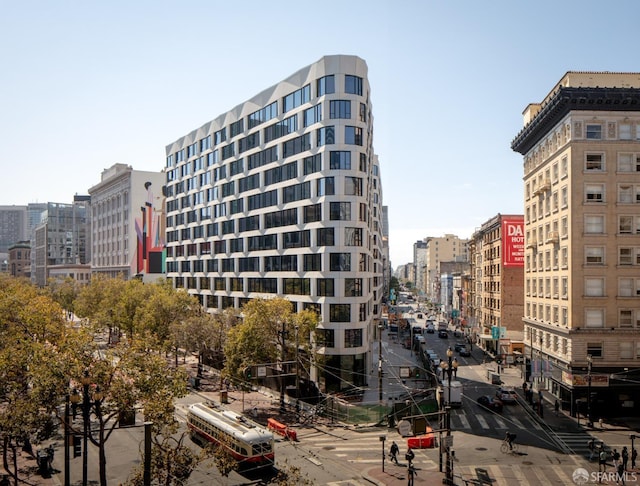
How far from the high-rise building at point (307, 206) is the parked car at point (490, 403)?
12.6 metres

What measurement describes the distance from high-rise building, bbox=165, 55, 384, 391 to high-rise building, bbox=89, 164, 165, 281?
4818cm

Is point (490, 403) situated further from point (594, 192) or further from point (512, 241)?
point (512, 241)

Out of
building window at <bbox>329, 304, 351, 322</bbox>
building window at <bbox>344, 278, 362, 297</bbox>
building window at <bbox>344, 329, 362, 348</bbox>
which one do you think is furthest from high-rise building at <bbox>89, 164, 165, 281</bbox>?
building window at <bbox>344, 329, 362, 348</bbox>

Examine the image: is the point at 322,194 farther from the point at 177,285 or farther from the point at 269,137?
the point at 177,285

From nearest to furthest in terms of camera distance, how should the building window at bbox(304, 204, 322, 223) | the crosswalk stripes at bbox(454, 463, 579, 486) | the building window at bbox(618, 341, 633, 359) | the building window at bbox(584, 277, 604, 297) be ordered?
1. the crosswalk stripes at bbox(454, 463, 579, 486)
2. the building window at bbox(618, 341, 633, 359)
3. the building window at bbox(584, 277, 604, 297)
4. the building window at bbox(304, 204, 322, 223)

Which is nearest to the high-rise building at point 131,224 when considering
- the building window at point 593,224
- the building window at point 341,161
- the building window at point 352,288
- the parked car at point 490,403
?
the building window at point 352,288

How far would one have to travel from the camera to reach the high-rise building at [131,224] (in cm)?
12825

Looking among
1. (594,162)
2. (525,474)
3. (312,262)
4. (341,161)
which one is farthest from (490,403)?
(341,161)

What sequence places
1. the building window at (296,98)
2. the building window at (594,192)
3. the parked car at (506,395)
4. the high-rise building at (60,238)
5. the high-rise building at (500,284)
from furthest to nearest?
the high-rise building at (60,238), the high-rise building at (500,284), the building window at (296,98), the parked car at (506,395), the building window at (594,192)

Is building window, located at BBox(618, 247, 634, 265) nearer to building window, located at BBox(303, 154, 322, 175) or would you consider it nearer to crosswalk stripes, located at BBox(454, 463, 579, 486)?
crosswalk stripes, located at BBox(454, 463, 579, 486)

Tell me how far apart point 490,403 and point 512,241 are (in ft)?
102

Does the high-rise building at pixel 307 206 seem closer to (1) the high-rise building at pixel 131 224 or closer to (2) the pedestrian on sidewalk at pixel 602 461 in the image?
(2) the pedestrian on sidewalk at pixel 602 461

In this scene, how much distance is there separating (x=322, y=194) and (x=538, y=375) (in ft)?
105

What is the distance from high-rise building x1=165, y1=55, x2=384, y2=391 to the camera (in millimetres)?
57688
